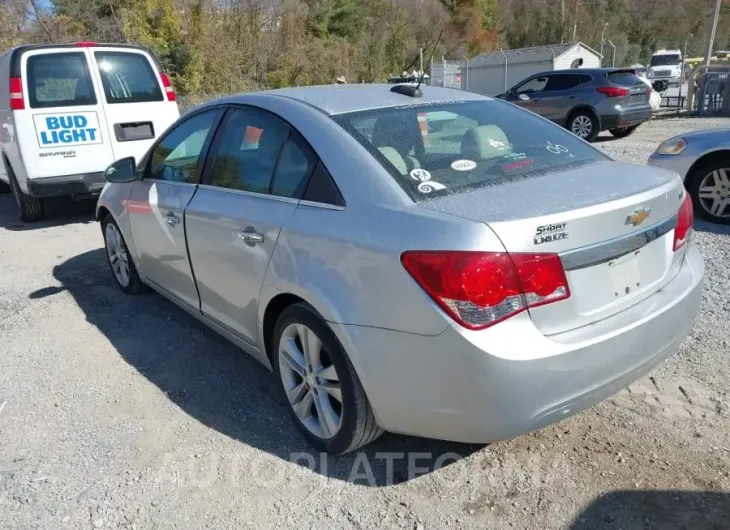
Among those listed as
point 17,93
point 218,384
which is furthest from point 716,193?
point 17,93

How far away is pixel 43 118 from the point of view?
6.95 metres

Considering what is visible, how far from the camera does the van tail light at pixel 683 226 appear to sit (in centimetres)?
272

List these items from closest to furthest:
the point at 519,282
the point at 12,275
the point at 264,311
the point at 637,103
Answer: the point at 519,282 < the point at 264,311 < the point at 12,275 < the point at 637,103

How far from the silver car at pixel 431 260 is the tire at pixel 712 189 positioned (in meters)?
3.28

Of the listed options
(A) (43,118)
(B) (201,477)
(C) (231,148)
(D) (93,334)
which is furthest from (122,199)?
(A) (43,118)

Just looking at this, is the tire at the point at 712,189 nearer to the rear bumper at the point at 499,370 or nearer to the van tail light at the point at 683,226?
the van tail light at the point at 683,226

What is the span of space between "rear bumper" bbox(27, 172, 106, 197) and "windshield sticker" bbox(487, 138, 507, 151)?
5454 millimetres

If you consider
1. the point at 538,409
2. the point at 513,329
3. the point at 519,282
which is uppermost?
the point at 519,282

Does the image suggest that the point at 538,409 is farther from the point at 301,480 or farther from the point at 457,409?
the point at 301,480

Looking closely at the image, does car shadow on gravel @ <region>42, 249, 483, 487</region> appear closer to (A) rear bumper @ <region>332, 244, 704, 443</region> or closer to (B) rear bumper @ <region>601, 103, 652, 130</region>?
(A) rear bumper @ <region>332, 244, 704, 443</region>

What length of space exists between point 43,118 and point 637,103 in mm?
11777

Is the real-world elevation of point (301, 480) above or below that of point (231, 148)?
below

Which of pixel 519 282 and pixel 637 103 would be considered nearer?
pixel 519 282

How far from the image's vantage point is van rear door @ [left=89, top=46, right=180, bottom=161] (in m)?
7.32
